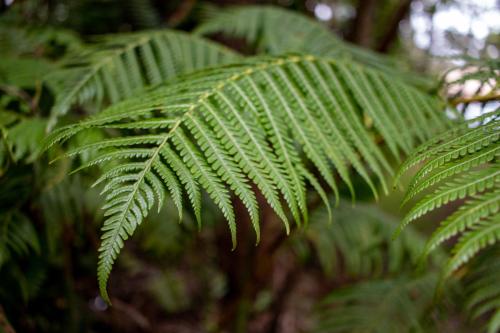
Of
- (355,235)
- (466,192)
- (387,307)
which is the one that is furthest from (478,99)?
(355,235)

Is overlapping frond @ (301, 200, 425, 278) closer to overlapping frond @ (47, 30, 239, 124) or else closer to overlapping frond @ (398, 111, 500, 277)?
overlapping frond @ (47, 30, 239, 124)

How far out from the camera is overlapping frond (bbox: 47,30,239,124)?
97cm

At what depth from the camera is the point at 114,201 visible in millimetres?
512

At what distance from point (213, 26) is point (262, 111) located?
29.9 inches

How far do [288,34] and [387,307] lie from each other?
3.52ft

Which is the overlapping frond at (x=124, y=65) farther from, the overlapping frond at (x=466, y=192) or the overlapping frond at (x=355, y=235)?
the overlapping frond at (x=355, y=235)

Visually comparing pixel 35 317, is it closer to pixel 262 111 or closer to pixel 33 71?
pixel 33 71

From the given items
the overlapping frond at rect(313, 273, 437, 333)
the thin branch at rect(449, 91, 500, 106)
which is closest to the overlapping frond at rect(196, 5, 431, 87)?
the thin branch at rect(449, 91, 500, 106)

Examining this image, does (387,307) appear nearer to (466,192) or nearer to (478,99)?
(478,99)

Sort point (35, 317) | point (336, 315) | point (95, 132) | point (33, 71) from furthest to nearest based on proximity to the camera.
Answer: point (336, 315) < point (35, 317) < point (33, 71) < point (95, 132)

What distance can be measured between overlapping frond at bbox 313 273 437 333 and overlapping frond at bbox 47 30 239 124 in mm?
1027

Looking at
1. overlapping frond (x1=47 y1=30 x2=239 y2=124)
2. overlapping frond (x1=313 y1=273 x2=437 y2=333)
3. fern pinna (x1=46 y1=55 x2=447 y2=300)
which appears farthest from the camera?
overlapping frond (x1=313 y1=273 x2=437 y2=333)

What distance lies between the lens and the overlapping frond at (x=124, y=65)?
0.97 meters

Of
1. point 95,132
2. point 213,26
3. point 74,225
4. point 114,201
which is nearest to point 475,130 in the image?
point 114,201
